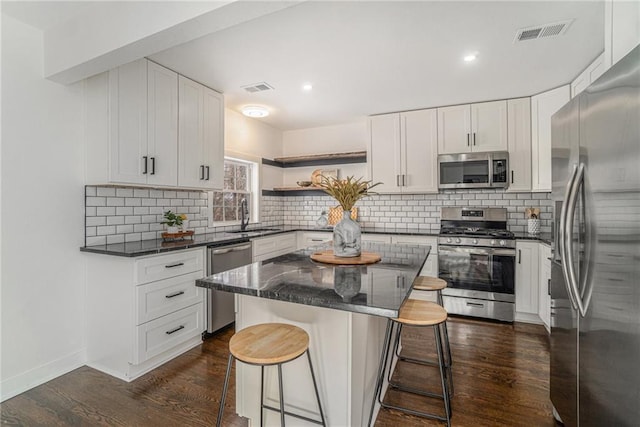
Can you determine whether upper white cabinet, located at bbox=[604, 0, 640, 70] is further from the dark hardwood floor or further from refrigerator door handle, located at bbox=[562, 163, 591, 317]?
the dark hardwood floor

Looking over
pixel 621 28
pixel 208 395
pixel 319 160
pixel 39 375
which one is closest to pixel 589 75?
pixel 621 28

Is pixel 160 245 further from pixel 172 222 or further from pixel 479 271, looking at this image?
pixel 479 271

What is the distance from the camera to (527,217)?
3.74 meters

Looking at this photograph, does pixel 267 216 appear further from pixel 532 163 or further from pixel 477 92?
pixel 532 163

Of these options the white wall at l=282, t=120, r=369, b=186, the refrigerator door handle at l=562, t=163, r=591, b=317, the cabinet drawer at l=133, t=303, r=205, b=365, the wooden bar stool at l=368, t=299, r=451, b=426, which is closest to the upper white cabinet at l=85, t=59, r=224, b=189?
the cabinet drawer at l=133, t=303, r=205, b=365

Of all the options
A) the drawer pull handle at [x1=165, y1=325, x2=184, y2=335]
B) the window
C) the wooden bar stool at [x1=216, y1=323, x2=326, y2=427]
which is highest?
the window

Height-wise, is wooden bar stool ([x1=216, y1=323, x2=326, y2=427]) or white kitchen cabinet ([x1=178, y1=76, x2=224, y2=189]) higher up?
white kitchen cabinet ([x1=178, y1=76, x2=224, y2=189])

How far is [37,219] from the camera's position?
7.25ft

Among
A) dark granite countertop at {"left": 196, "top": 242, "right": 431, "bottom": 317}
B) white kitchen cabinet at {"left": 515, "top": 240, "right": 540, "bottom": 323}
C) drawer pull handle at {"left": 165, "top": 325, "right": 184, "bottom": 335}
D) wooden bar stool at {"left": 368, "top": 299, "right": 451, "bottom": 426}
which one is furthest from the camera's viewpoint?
white kitchen cabinet at {"left": 515, "top": 240, "right": 540, "bottom": 323}

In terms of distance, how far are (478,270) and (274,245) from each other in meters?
2.38

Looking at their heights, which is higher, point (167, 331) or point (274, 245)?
point (274, 245)

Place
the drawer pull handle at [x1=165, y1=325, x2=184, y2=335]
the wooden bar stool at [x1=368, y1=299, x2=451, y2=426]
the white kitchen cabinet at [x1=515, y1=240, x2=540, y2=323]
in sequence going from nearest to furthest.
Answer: the wooden bar stool at [x1=368, y1=299, x2=451, y2=426]
the drawer pull handle at [x1=165, y1=325, x2=184, y2=335]
the white kitchen cabinet at [x1=515, y1=240, x2=540, y2=323]

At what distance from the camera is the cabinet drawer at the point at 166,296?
229 centimetres

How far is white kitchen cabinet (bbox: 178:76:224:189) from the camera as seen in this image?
2.98 metres
